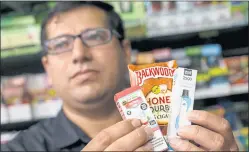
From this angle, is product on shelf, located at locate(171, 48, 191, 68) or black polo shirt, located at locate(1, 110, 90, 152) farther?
product on shelf, located at locate(171, 48, 191, 68)

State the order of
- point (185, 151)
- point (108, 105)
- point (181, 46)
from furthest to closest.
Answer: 1. point (181, 46)
2. point (108, 105)
3. point (185, 151)

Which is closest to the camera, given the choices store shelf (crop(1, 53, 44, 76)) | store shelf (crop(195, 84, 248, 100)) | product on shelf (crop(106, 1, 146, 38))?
product on shelf (crop(106, 1, 146, 38))

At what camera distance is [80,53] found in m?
1.01

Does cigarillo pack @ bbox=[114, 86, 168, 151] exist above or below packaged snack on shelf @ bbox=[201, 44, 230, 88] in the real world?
above

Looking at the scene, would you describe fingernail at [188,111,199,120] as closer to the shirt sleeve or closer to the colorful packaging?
the colorful packaging

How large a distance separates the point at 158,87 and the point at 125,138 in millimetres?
110

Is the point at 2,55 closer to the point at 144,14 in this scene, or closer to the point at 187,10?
the point at 144,14

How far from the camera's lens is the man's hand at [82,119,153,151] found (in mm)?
558

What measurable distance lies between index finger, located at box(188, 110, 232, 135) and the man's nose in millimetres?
497

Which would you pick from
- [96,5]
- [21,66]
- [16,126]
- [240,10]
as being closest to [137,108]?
[96,5]

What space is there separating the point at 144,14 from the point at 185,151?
1.17m

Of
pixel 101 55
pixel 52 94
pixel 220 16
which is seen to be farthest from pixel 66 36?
pixel 220 16

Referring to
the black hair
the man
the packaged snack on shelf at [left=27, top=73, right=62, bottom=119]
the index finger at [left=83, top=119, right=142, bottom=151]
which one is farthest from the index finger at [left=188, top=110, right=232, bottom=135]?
the packaged snack on shelf at [left=27, top=73, right=62, bottom=119]

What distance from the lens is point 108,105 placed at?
99cm
